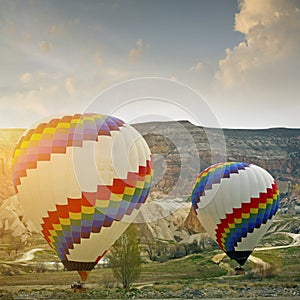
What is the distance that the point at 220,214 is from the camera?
23.1m

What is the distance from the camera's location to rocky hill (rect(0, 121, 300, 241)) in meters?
44.6

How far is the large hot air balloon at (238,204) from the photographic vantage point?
22.6 m

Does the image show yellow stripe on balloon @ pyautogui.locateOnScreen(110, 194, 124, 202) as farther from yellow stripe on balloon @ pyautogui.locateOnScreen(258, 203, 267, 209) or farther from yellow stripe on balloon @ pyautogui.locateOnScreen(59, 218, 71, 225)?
yellow stripe on balloon @ pyautogui.locateOnScreen(258, 203, 267, 209)

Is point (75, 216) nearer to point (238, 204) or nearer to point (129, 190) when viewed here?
point (129, 190)

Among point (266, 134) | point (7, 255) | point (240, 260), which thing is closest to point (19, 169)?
point (240, 260)

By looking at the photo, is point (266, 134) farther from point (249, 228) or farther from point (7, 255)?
point (249, 228)

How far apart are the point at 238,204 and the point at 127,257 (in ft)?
22.9

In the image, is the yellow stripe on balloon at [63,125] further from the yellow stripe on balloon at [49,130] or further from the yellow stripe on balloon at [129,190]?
the yellow stripe on balloon at [129,190]

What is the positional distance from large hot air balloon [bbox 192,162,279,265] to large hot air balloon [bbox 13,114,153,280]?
642 cm

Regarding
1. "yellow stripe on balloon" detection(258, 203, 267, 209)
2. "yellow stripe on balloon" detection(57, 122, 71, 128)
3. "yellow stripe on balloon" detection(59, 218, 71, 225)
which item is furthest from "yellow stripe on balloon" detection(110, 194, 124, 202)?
"yellow stripe on balloon" detection(258, 203, 267, 209)

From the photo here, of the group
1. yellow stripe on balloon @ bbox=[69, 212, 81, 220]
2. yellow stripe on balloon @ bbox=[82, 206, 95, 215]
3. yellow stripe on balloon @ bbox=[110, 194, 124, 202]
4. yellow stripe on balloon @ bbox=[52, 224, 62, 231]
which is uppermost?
yellow stripe on balloon @ bbox=[110, 194, 124, 202]

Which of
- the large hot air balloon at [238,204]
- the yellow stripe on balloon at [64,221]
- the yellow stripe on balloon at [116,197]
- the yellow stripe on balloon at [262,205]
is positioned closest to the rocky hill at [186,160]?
the large hot air balloon at [238,204]

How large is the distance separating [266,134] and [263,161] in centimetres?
886

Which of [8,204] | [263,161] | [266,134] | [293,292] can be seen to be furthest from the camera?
[266,134]
